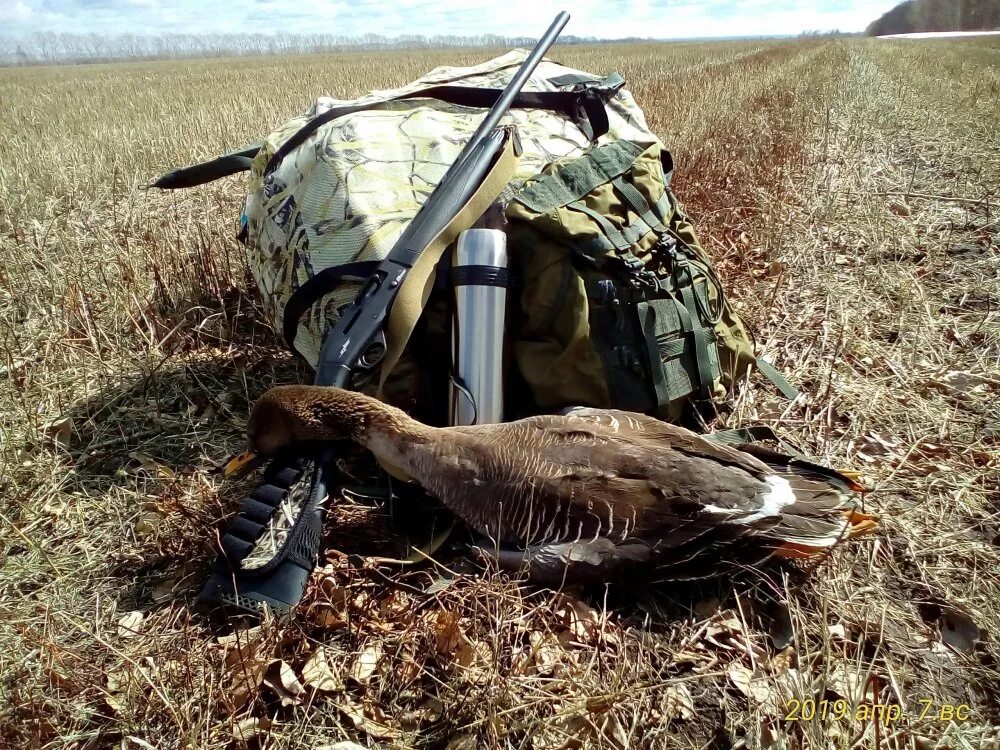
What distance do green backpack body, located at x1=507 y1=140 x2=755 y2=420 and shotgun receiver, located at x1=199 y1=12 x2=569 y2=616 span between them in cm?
31

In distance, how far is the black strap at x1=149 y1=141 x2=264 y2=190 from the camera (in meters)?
3.83

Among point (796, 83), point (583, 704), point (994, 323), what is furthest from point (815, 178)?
point (796, 83)

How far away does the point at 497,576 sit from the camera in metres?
2.12

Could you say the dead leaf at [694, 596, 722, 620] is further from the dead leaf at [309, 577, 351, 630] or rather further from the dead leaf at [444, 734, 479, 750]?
the dead leaf at [309, 577, 351, 630]

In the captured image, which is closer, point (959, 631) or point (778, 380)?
point (959, 631)

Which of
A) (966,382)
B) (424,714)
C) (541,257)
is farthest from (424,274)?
(966,382)

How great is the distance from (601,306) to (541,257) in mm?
362

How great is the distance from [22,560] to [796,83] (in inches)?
718

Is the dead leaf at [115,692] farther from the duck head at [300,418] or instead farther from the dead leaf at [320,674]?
the duck head at [300,418]

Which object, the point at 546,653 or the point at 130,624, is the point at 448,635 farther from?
the point at 130,624

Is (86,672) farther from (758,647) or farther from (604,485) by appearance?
(758,647)

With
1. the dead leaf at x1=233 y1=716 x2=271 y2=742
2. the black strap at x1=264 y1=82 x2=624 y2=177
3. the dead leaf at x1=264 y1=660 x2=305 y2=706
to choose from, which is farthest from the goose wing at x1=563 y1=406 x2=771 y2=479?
the black strap at x1=264 y1=82 x2=624 y2=177

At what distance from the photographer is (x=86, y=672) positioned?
6.35 ft

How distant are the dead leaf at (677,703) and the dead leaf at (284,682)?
1183 millimetres
